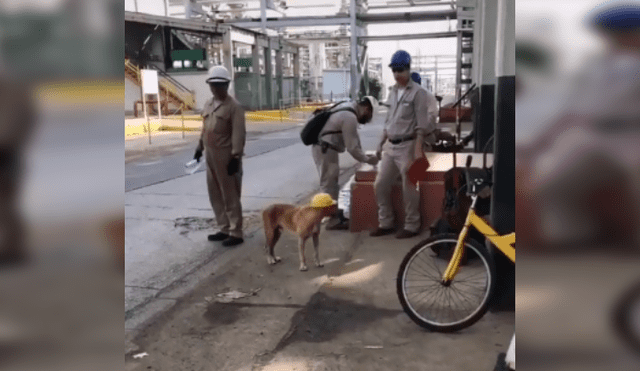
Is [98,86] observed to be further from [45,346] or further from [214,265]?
[214,265]

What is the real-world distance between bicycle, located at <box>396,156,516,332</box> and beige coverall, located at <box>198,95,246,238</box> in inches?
104

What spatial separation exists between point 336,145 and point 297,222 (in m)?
1.66

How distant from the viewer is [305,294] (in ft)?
16.6

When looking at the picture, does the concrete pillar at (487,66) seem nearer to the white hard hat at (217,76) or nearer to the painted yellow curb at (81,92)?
the white hard hat at (217,76)

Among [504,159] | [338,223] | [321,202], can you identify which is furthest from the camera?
[338,223]

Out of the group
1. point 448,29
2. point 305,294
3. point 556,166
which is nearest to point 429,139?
point 305,294

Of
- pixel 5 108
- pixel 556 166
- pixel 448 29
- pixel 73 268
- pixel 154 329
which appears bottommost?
pixel 154 329

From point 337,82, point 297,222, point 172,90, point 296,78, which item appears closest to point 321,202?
point 297,222

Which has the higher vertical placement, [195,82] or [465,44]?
[465,44]

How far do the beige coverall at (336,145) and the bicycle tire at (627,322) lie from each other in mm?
5706

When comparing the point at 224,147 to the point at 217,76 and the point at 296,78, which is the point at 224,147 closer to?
the point at 217,76

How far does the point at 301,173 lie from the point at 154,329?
26.1 feet

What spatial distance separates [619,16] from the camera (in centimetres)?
89

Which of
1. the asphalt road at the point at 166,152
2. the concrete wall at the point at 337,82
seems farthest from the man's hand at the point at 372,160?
the concrete wall at the point at 337,82
